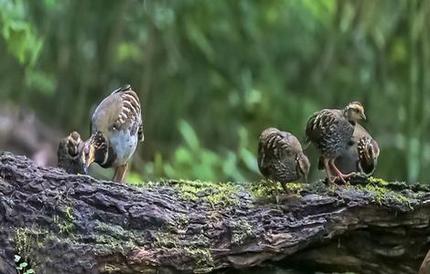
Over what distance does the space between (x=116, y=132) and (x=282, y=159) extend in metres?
0.86

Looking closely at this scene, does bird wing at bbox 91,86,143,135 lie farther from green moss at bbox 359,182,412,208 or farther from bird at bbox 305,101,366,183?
green moss at bbox 359,182,412,208

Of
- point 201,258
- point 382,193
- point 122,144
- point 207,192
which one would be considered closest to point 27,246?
point 201,258

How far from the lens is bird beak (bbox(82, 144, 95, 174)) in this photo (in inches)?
141

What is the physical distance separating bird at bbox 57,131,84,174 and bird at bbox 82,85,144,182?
4.9 inches

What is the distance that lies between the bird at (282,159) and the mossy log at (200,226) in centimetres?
12

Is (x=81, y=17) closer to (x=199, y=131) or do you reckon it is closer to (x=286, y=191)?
(x=199, y=131)

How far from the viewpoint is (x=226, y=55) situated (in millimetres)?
7051

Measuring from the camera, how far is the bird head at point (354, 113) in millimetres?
3496

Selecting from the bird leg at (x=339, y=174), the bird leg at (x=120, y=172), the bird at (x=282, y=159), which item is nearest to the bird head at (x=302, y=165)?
the bird at (x=282, y=159)

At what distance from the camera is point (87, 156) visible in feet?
11.8

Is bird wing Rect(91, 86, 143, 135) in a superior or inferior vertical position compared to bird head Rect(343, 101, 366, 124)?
superior

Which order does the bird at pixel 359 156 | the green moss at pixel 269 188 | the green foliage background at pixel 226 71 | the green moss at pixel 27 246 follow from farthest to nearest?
the green foliage background at pixel 226 71 < the bird at pixel 359 156 < the green moss at pixel 269 188 < the green moss at pixel 27 246

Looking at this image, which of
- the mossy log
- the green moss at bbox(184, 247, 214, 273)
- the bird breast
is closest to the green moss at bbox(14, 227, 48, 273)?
the mossy log

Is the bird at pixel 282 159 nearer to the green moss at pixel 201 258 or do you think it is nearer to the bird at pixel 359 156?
the bird at pixel 359 156
